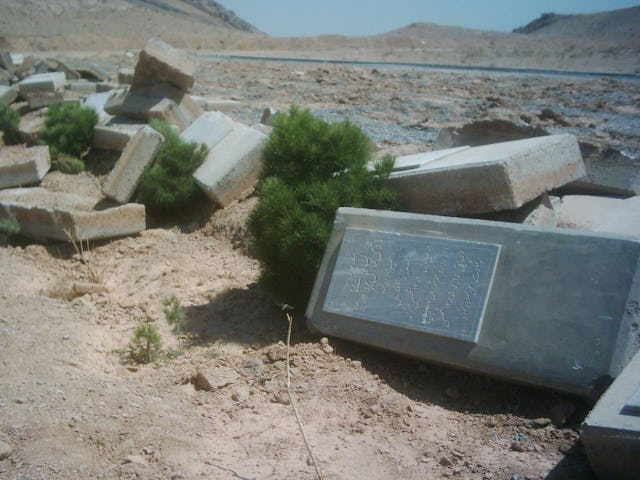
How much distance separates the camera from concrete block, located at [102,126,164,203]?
25.9 ft

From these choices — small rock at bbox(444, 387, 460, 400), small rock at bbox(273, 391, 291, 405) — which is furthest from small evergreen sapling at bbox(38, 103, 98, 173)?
small rock at bbox(444, 387, 460, 400)

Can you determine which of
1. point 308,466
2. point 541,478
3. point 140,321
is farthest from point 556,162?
point 140,321

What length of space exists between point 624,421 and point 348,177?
3.16 metres

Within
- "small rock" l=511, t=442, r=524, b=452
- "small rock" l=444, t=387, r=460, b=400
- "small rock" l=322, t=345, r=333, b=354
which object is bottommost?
"small rock" l=322, t=345, r=333, b=354

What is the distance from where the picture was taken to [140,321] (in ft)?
19.5

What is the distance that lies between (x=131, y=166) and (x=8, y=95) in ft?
20.0

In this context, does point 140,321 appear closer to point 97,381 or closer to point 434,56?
point 97,381

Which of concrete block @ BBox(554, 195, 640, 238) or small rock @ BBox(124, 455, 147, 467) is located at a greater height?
concrete block @ BBox(554, 195, 640, 238)

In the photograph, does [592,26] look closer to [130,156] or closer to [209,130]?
[209,130]

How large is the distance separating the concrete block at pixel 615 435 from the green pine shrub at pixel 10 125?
410 inches

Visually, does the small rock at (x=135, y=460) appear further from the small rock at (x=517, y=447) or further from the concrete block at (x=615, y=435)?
the concrete block at (x=615, y=435)

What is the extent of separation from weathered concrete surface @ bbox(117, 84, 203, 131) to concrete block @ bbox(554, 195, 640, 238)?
5.64 metres

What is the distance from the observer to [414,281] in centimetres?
440

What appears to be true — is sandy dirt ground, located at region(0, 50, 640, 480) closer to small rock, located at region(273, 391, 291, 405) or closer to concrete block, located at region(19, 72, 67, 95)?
small rock, located at region(273, 391, 291, 405)
